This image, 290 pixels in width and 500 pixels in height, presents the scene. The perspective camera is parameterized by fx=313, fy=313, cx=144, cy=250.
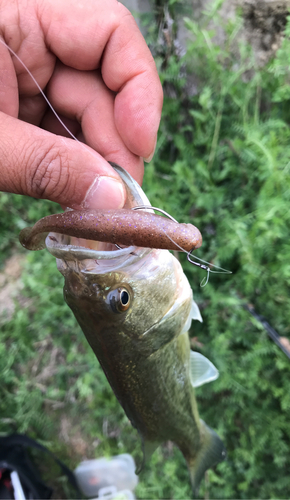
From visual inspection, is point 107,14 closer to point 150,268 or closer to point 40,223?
point 40,223

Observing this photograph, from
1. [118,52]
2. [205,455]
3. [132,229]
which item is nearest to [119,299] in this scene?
[132,229]

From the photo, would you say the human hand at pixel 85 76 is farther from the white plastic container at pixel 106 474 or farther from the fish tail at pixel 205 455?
the white plastic container at pixel 106 474

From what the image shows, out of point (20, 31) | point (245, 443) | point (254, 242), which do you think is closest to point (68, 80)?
point (20, 31)

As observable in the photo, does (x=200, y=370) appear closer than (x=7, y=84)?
No

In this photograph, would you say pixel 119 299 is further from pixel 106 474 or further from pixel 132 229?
pixel 106 474

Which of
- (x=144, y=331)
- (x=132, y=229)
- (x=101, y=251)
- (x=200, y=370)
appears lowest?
(x=200, y=370)

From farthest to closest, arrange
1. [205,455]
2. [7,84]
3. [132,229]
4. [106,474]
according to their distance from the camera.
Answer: [106,474] < [205,455] < [7,84] < [132,229]

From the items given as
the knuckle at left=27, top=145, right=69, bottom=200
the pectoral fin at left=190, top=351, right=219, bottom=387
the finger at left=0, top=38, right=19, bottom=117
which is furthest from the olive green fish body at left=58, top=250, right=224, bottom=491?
the finger at left=0, top=38, right=19, bottom=117
